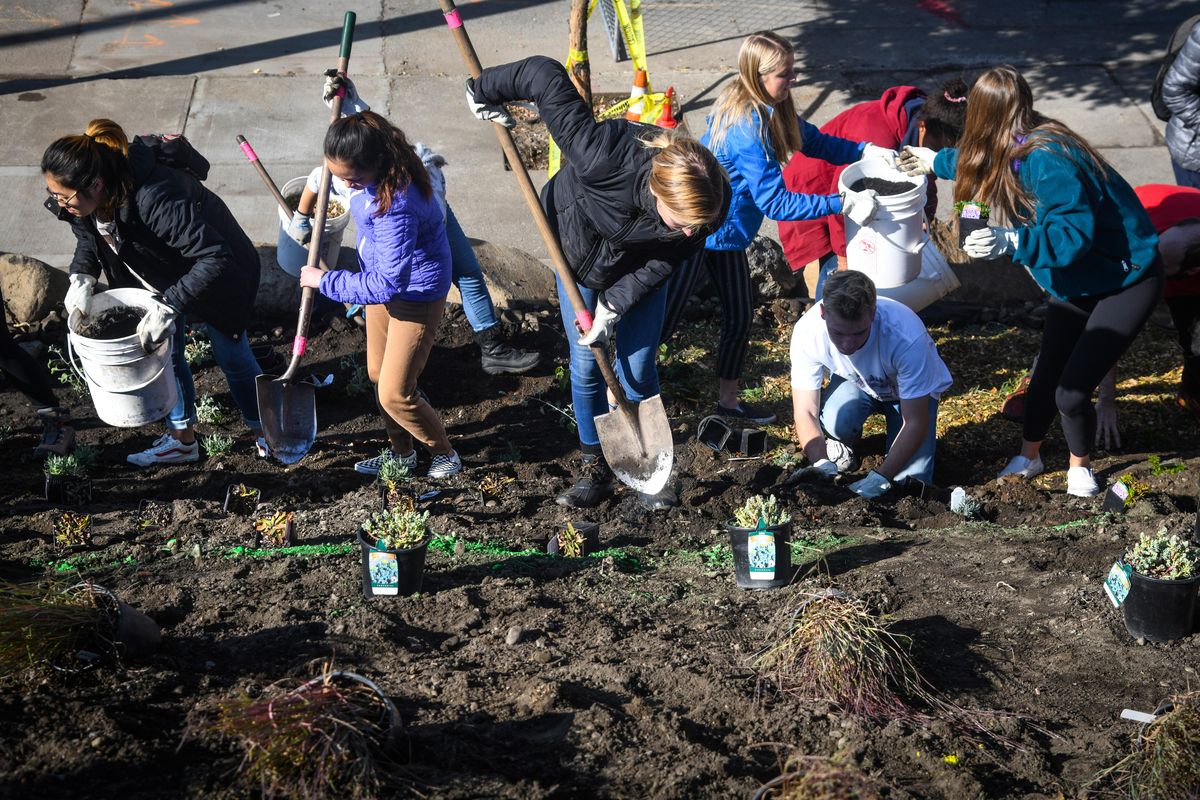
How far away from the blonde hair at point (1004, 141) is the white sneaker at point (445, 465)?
8.66 feet

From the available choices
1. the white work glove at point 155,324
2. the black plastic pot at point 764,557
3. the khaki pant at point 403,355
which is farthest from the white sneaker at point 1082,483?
the white work glove at point 155,324

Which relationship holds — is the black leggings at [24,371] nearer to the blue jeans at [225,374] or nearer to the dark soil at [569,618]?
the dark soil at [569,618]

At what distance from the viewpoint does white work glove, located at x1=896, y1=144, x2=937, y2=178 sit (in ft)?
17.2

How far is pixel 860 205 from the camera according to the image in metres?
4.98

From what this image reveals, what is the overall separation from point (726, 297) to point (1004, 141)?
1591 mm

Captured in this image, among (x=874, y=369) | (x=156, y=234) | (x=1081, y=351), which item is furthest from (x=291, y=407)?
(x=1081, y=351)

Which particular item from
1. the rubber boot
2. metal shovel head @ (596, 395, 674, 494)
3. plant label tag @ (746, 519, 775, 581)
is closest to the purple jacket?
metal shovel head @ (596, 395, 674, 494)

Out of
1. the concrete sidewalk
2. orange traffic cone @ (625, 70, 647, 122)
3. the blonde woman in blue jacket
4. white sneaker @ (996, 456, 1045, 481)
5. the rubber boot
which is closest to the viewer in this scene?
the blonde woman in blue jacket

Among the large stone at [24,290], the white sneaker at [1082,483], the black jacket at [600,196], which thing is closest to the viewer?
the black jacket at [600,196]

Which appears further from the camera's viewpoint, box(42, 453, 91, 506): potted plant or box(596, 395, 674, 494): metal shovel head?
box(42, 453, 91, 506): potted plant

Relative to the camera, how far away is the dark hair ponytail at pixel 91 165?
4.38m

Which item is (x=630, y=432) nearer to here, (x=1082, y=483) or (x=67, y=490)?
(x=1082, y=483)

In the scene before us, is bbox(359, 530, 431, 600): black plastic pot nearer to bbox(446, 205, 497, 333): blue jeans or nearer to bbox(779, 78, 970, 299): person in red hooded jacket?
bbox(446, 205, 497, 333): blue jeans

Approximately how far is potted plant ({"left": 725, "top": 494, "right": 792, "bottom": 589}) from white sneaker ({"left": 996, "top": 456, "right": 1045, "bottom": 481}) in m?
1.85
